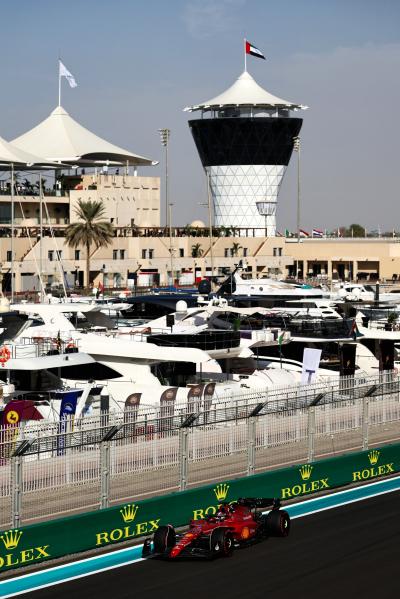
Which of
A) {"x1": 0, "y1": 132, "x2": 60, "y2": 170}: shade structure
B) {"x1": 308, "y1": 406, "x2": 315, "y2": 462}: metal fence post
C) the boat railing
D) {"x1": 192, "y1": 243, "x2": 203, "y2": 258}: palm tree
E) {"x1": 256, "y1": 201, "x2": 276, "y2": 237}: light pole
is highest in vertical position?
{"x1": 0, "y1": 132, "x2": 60, "y2": 170}: shade structure

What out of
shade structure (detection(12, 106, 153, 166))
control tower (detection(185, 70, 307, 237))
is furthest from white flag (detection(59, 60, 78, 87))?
control tower (detection(185, 70, 307, 237))

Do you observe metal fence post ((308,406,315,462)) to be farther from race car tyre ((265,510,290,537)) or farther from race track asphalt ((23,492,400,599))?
race car tyre ((265,510,290,537))

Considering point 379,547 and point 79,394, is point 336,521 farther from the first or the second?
point 79,394

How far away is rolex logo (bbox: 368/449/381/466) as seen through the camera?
29261 mm

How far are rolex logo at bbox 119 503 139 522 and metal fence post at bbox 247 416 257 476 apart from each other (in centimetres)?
368

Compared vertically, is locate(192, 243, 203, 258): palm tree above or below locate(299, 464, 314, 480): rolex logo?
above

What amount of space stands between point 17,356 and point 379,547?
699 inches

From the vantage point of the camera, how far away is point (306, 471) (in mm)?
27234

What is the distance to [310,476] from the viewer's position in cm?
2744

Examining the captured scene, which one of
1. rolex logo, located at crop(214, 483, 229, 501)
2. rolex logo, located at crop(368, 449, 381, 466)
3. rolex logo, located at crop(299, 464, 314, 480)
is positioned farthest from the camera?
rolex logo, located at crop(368, 449, 381, 466)

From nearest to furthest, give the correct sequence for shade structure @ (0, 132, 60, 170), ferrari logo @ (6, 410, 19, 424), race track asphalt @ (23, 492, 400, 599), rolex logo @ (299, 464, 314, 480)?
race track asphalt @ (23, 492, 400, 599), rolex logo @ (299, 464, 314, 480), ferrari logo @ (6, 410, 19, 424), shade structure @ (0, 132, 60, 170)

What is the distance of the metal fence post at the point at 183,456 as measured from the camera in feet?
79.3

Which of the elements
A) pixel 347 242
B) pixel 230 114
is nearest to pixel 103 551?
pixel 347 242

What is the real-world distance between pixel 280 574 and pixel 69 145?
327 feet
